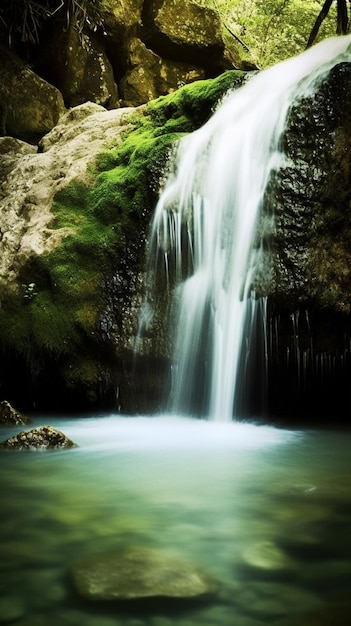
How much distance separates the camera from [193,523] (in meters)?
3.09

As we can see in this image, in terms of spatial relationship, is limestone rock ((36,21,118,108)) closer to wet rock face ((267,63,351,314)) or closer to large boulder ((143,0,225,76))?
large boulder ((143,0,225,76))

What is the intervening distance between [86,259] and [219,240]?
193cm

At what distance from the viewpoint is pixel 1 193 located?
9.48 metres

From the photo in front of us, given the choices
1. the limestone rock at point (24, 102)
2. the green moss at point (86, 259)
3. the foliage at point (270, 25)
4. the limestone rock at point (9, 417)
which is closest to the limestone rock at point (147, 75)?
the limestone rock at point (24, 102)

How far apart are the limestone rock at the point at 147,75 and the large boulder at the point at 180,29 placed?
0.90ft

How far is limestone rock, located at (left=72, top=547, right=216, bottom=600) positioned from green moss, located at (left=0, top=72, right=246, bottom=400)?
5.02 metres

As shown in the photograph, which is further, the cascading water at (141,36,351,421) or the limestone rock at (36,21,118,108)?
the limestone rock at (36,21,118,108)

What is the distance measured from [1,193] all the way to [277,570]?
8351 millimetres

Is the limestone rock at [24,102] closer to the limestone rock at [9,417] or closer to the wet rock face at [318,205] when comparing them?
the wet rock face at [318,205]

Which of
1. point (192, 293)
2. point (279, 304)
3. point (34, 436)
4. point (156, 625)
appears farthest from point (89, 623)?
point (192, 293)

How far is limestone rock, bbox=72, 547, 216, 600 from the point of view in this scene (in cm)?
216

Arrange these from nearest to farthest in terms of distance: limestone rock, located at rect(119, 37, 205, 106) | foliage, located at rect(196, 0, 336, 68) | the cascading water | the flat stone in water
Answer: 1. the flat stone in water
2. the cascading water
3. limestone rock, located at rect(119, 37, 205, 106)
4. foliage, located at rect(196, 0, 336, 68)

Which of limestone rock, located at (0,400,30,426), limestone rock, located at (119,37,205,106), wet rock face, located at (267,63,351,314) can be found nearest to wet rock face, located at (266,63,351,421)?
wet rock face, located at (267,63,351,314)

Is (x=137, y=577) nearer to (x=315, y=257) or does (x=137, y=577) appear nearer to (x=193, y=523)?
(x=193, y=523)
